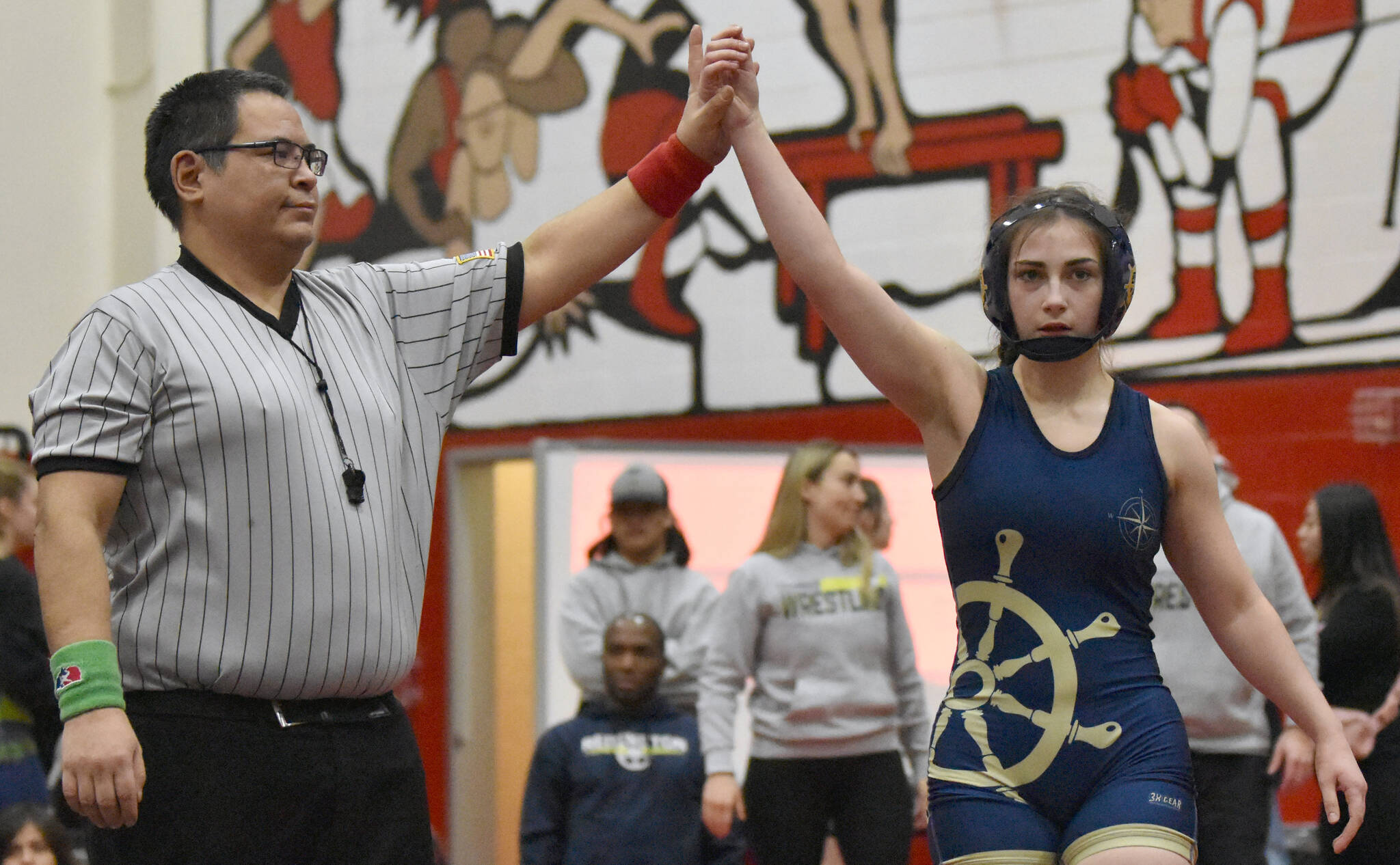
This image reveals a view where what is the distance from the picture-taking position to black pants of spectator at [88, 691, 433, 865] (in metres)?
2.26

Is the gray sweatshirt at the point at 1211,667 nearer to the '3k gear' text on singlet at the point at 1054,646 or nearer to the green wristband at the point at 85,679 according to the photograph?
the '3k gear' text on singlet at the point at 1054,646

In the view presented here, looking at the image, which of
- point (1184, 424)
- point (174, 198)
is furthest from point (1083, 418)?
point (174, 198)

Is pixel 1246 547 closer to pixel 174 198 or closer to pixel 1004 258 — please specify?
pixel 1004 258

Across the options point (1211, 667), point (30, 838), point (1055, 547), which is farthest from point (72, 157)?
point (1055, 547)

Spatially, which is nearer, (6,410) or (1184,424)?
(1184,424)

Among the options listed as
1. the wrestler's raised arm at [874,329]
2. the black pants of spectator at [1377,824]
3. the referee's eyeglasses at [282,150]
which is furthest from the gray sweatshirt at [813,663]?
the referee's eyeglasses at [282,150]

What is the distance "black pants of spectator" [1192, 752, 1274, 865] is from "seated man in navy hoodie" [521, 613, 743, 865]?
150 cm

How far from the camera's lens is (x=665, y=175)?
2.78 meters

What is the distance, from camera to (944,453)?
2.61 m

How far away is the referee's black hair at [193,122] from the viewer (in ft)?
8.25

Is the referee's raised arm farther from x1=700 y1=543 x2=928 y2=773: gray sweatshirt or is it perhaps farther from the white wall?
the white wall

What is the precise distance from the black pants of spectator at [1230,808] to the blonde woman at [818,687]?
957 millimetres

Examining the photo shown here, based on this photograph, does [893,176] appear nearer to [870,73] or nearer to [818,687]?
[870,73]

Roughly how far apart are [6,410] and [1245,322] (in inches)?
313
